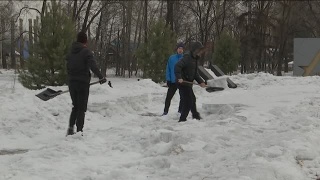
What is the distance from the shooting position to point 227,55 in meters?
29.4

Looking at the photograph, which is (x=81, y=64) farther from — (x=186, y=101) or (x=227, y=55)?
(x=227, y=55)

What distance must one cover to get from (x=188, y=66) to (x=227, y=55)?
861 inches

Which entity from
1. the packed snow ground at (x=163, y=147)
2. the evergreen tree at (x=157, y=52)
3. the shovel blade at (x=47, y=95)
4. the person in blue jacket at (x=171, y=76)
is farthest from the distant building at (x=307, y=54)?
the shovel blade at (x=47, y=95)

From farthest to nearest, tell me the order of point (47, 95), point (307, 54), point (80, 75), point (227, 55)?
point (227, 55) → point (307, 54) → point (47, 95) → point (80, 75)

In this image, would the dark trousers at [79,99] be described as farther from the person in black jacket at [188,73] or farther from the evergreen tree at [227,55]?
the evergreen tree at [227,55]

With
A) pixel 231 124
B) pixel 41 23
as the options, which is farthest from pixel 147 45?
pixel 231 124

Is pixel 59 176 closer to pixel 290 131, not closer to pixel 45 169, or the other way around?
pixel 45 169

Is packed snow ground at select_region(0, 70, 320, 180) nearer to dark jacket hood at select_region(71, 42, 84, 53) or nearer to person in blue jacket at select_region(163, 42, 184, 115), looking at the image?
person in blue jacket at select_region(163, 42, 184, 115)

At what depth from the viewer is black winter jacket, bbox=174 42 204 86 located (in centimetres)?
788

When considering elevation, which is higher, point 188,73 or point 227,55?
point 227,55

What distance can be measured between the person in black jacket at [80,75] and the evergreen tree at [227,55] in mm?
22838

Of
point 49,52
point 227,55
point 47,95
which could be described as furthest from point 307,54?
point 47,95

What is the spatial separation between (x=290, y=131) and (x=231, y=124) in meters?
1.03

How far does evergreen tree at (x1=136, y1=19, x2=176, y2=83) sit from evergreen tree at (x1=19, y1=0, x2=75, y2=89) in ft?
22.9
